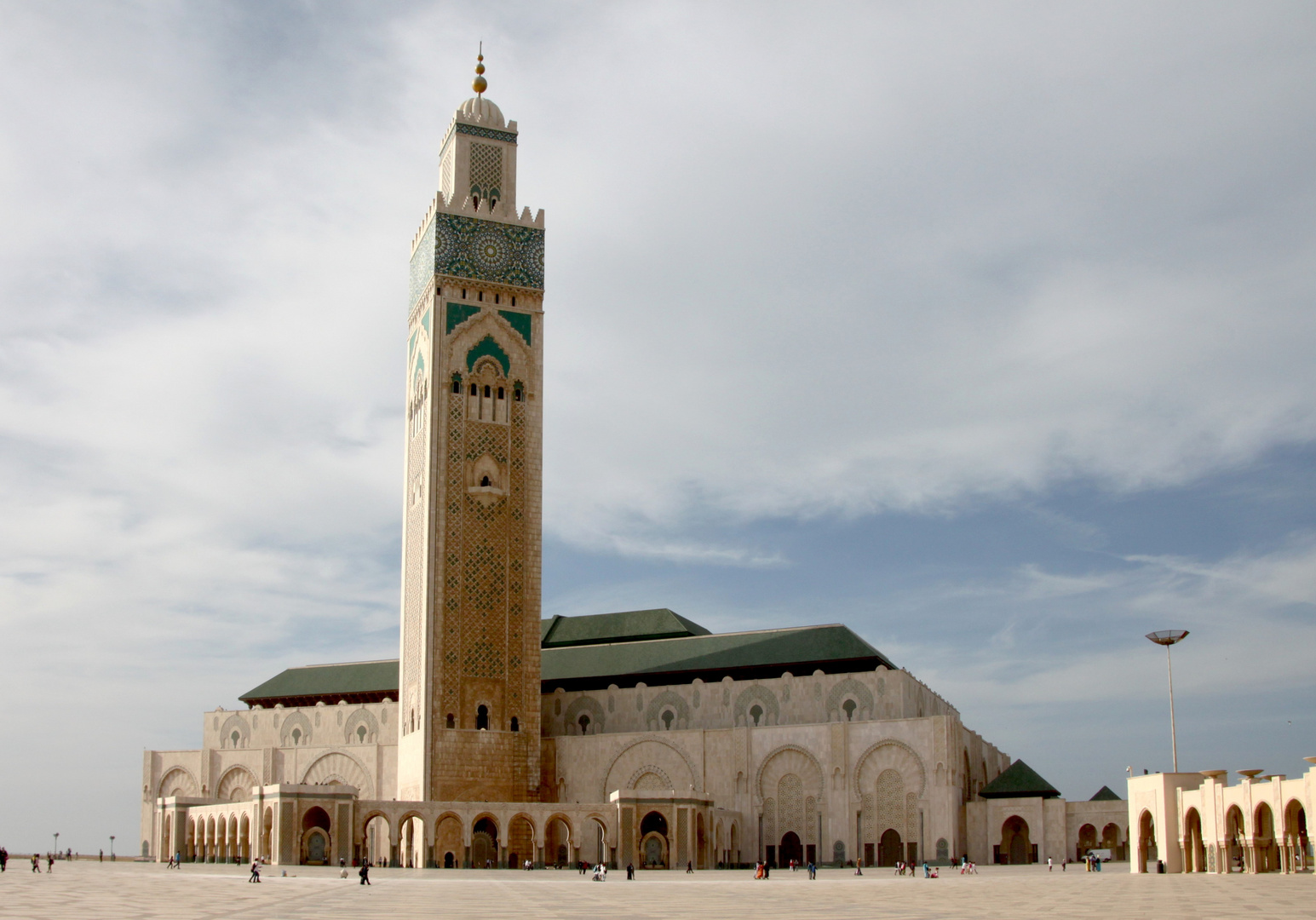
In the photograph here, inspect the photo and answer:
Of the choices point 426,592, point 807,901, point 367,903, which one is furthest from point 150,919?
point 426,592

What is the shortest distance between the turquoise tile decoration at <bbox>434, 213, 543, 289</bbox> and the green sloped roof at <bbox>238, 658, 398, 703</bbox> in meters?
17.0

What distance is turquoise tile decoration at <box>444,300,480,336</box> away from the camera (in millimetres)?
50531

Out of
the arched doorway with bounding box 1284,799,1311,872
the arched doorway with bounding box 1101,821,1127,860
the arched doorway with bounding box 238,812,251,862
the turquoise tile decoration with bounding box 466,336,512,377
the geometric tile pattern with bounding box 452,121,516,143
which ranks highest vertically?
the geometric tile pattern with bounding box 452,121,516,143

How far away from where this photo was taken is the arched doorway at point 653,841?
43969mm

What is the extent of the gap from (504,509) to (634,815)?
12.5 metres

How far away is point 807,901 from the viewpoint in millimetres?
22453

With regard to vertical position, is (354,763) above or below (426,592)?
below

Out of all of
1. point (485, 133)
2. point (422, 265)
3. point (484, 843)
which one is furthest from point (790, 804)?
point (485, 133)

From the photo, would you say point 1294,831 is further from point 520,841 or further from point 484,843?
point 484,843

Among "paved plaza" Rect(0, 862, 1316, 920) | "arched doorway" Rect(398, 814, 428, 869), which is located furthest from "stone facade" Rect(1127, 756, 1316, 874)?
"arched doorway" Rect(398, 814, 428, 869)

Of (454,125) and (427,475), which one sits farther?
(454,125)

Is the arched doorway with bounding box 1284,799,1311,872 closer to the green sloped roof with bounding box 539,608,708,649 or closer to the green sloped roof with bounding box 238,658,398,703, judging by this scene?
the green sloped roof with bounding box 539,608,708,649

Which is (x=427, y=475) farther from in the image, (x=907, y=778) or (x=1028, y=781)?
(x=1028, y=781)

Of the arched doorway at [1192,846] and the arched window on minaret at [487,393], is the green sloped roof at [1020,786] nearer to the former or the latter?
the arched doorway at [1192,846]
